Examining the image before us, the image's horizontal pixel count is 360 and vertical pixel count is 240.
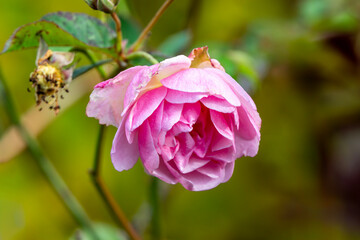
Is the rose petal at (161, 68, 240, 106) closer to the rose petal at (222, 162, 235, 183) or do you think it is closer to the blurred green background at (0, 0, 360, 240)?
the rose petal at (222, 162, 235, 183)

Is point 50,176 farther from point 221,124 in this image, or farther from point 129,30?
point 221,124

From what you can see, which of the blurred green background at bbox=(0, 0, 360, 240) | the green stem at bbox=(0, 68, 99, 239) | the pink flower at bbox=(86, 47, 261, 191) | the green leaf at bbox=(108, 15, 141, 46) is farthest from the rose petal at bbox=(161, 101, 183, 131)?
the blurred green background at bbox=(0, 0, 360, 240)

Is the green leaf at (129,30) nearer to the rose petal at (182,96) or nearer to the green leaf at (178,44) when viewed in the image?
the green leaf at (178,44)

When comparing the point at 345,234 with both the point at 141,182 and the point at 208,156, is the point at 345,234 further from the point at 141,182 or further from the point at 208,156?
the point at 208,156

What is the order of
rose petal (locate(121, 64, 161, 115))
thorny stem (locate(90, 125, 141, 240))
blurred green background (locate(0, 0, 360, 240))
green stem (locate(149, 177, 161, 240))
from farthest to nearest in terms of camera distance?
blurred green background (locate(0, 0, 360, 240)) < green stem (locate(149, 177, 161, 240)) < thorny stem (locate(90, 125, 141, 240)) < rose petal (locate(121, 64, 161, 115))

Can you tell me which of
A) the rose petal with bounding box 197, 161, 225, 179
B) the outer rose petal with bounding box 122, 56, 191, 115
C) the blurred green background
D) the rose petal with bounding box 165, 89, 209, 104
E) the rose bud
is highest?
the rose bud

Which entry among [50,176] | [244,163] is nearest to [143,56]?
[50,176]
